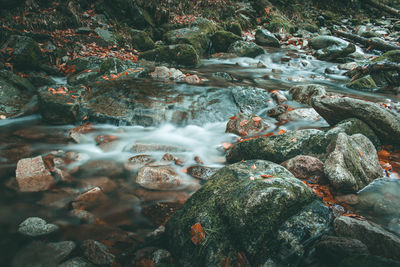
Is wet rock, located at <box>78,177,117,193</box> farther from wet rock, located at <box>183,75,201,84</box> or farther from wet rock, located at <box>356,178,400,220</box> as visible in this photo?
wet rock, located at <box>183,75,201,84</box>

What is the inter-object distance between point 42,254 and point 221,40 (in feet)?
40.0

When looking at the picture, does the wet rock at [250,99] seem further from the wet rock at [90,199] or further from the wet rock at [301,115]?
the wet rock at [90,199]

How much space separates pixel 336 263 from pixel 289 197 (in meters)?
0.64

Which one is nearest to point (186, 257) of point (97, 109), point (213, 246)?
point (213, 246)

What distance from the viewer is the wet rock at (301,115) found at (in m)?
5.33

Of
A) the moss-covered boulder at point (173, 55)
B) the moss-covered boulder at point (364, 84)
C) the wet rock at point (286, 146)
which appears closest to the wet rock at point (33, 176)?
the wet rock at point (286, 146)

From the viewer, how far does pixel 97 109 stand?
5457 mm

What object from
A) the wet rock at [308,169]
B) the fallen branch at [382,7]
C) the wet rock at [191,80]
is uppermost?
the fallen branch at [382,7]

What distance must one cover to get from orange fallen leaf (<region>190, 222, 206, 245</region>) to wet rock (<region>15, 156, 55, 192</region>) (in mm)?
2290

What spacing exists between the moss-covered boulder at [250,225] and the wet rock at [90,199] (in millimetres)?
1228

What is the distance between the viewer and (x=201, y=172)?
3.84m

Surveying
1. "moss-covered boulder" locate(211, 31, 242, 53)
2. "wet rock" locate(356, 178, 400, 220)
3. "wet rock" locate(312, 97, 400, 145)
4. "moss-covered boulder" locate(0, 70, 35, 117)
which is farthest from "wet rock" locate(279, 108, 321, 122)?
"moss-covered boulder" locate(211, 31, 242, 53)

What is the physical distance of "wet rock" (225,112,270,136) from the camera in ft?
16.4

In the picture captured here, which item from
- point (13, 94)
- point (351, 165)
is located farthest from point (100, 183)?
point (13, 94)
